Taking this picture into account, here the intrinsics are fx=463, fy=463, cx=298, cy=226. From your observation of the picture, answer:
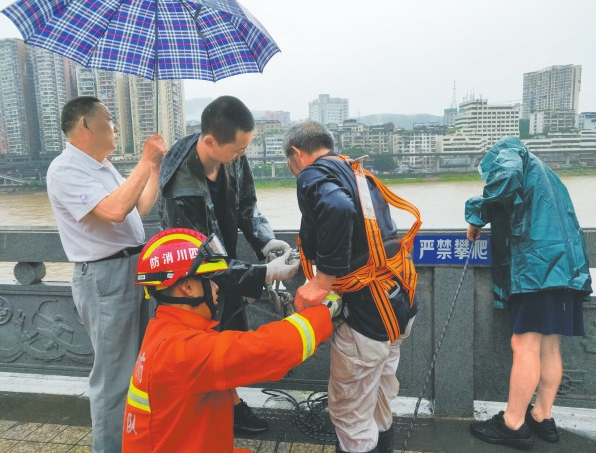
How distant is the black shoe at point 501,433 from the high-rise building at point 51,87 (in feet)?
20.6

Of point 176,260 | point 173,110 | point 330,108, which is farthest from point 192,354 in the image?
point 330,108

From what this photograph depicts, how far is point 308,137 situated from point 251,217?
2.46ft

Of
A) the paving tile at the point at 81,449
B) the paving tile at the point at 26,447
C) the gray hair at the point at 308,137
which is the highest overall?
the gray hair at the point at 308,137

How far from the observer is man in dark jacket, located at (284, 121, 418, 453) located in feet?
5.61

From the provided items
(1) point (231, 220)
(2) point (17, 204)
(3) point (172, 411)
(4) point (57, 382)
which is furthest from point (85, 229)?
(2) point (17, 204)

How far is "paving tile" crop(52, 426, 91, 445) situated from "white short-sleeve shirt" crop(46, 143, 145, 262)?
3.78 ft

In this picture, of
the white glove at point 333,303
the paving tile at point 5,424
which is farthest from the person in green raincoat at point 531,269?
the paving tile at point 5,424

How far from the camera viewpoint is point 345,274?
1.79 meters

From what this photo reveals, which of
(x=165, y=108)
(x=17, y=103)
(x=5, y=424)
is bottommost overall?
(x=5, y=424)

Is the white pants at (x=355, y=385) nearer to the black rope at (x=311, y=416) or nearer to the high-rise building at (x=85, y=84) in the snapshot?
the black rope at (x=311, y=416)

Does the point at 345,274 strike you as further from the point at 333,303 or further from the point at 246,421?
the point at 246,421

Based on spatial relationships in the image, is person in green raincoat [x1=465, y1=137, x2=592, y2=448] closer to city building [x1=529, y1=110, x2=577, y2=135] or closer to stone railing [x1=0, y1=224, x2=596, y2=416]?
stone railing [x1=0, y1=224, x2=596, y2=416]

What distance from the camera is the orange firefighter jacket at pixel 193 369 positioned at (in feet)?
4.64

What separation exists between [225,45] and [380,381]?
1.97 meters
